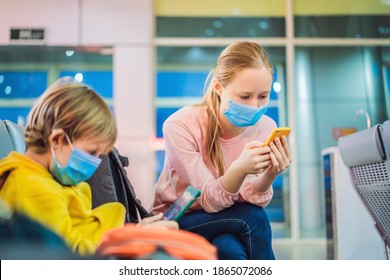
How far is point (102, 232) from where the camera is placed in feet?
5.57

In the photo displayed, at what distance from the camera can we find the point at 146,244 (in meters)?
1.56

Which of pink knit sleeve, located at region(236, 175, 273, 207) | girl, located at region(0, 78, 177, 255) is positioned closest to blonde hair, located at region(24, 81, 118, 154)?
Result: girl, located at region(0, 78, 177, 255)

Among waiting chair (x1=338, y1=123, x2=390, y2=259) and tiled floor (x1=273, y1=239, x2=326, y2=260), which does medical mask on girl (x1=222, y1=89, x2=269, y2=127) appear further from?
tiled floor (x1=273, y1=239, x2=326, y2=260)

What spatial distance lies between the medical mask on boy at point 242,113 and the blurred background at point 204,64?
9 centimetres

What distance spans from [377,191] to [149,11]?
1.02m

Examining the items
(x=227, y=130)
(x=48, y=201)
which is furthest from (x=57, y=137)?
(x=227, y=130)

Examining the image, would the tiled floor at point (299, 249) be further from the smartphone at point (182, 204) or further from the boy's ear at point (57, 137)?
the boy's ear at point (57, 137)

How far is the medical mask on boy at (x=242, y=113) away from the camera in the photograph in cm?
189

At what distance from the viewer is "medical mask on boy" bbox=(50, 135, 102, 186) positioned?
1684mm

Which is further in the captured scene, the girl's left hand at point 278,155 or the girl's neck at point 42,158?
the girl's left hand at point 278,155

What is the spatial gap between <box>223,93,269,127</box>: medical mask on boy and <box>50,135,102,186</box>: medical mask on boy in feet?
1.56

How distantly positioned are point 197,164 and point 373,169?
1.84 ft

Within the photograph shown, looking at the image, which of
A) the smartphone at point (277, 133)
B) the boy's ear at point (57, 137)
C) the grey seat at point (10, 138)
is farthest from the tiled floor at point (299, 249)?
the grey seat at point (10, 138)

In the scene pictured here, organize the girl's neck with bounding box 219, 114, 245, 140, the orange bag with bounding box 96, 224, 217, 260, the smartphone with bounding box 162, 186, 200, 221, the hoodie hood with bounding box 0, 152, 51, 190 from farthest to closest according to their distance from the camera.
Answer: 1. the girl's neck with bounding box 219, 114, 245, 140
2. the smartphone with bounding box 162, 186, 200, 221
3. the hoodie hood with bounding box 0, 152, 51, 190
4. the orange bag with bounding box 96, 224, 217, 260
